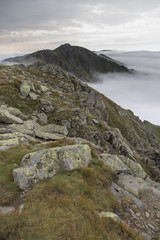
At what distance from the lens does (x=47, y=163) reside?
12.1 m

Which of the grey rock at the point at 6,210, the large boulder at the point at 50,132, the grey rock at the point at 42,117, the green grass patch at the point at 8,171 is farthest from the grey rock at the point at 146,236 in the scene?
the grey rock at the point at 42,117

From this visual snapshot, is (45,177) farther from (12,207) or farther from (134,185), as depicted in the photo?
(134,185)

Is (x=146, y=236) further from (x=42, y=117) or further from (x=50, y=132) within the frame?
(x=42, y=117)

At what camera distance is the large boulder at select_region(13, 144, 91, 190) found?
35.6ft

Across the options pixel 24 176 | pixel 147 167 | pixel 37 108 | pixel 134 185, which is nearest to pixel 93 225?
pixel 24 176

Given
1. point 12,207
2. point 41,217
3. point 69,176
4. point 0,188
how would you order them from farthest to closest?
point 69,176, point 0,188, point 12,207, point 41,217

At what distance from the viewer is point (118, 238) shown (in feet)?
26.0

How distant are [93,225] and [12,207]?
5154mm

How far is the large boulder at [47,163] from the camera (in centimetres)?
1084

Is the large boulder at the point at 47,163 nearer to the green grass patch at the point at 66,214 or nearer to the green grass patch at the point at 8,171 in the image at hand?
the green grass patch at the point at 8,171

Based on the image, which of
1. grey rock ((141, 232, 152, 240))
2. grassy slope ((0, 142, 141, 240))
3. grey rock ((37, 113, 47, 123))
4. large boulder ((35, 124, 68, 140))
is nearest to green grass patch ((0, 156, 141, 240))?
grassy slope ((0, 142, 141, 240))

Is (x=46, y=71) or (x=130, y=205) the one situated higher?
(x=46, y=71)

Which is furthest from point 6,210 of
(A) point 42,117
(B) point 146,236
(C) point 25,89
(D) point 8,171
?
(C) point 25,89

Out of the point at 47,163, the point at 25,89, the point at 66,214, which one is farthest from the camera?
the point at 25,89
